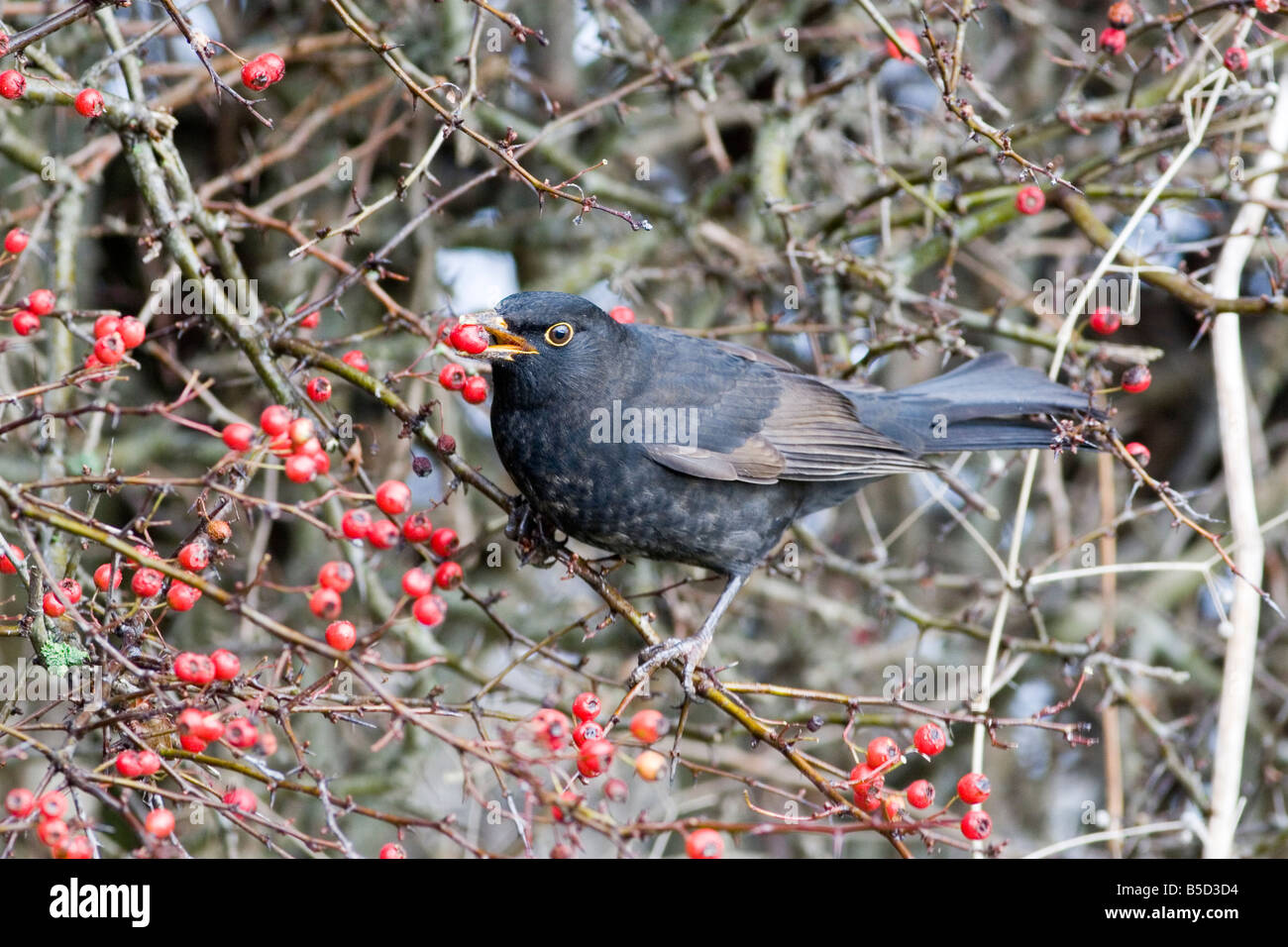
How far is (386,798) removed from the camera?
4.70 metres

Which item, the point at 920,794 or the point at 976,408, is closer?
the point at 920,794

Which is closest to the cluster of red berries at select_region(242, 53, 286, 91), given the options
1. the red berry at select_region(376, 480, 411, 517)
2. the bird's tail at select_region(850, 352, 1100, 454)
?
the red berry at select_region(376, 480, 411, 517)

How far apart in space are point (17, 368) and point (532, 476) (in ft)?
7.05

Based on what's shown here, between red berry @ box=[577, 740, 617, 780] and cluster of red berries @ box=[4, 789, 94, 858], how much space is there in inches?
35.3

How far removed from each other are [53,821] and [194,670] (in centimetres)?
34

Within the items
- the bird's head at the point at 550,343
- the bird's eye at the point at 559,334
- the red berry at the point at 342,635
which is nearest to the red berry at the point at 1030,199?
the bird's head at the point at 550,343

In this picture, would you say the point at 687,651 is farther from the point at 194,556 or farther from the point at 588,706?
the point at 194,556

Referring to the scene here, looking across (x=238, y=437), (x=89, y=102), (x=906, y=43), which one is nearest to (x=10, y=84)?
(x=89, y=102)

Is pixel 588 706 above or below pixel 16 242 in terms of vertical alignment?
below

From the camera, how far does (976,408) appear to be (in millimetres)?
4363

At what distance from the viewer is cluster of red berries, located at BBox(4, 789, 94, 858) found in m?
2.10

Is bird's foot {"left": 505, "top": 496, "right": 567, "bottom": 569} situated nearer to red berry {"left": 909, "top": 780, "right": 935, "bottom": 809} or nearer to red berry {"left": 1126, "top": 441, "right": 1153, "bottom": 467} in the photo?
red berry {"left": 909, "top": 780, "right": 935, "bottom": 809}

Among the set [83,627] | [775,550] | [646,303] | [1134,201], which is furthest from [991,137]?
[646,303]

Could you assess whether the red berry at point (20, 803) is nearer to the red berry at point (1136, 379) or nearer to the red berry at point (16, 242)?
the red berry at point (16, 242)
